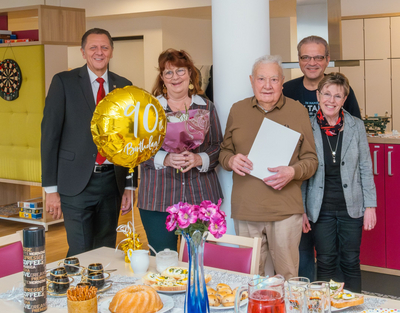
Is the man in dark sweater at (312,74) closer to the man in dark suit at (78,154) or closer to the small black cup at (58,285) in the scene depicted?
the man in dark suit at (78,154)

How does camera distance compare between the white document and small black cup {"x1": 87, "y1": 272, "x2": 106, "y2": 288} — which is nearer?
small black cup {"x1": 87, "y1": 272, "x2": 106, "y2": 288}

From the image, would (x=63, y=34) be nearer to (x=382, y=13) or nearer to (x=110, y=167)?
(x=110, y=167)

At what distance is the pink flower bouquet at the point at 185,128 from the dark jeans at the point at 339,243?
32.4 inches

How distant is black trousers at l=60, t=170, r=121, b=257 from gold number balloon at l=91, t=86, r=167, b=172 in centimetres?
82

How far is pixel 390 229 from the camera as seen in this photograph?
12.2ft

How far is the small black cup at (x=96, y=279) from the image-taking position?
5.45 feet

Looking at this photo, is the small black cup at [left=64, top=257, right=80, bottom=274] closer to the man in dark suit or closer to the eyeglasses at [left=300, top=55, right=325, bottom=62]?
the man in dark suit

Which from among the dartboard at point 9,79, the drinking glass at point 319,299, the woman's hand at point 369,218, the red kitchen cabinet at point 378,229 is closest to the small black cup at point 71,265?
the drinking glass at point 319,299

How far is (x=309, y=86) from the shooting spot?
279cm

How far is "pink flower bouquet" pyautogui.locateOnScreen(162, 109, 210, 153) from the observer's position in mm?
2295

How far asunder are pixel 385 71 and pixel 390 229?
521 cm

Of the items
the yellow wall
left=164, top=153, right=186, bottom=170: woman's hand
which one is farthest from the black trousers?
the yellow wall

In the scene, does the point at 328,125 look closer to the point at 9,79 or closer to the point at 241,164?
the point at 241,164

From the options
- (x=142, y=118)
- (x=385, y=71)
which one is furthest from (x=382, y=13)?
(x=142, y=118)
